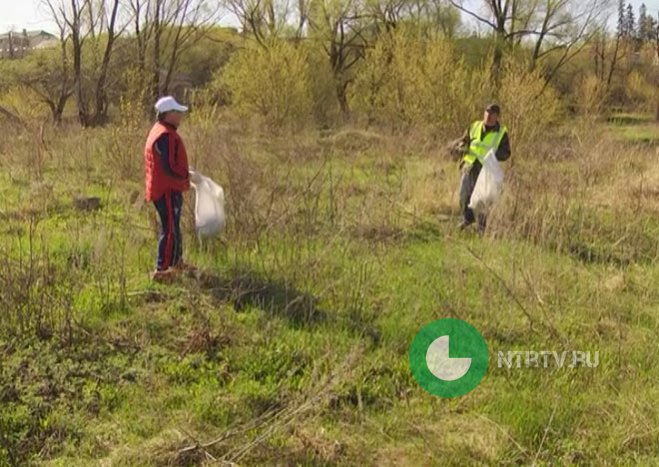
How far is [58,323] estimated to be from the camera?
3.85 meters

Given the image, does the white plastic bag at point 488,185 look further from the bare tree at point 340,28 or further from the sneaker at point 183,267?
the bare tree at point 340,28

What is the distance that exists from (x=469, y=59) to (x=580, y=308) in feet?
92.4

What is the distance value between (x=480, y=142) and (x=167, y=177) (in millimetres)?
3755

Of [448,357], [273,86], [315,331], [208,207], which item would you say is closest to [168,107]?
[208,207]

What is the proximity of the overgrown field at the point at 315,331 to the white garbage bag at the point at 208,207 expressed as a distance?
1.23ft

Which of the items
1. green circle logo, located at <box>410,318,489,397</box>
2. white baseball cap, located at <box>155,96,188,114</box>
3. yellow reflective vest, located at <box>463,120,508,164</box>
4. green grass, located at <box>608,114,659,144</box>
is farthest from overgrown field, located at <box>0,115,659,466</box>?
green grass, located at <box>608,114,659,144</box>

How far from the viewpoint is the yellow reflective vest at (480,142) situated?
6.50 meters

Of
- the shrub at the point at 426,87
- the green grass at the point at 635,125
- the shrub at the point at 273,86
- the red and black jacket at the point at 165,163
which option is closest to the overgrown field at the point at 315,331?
the red and black jacket at the point at 165,163

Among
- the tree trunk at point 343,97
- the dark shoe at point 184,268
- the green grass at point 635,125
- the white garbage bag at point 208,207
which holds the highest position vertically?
the tree trunk at point 343,97

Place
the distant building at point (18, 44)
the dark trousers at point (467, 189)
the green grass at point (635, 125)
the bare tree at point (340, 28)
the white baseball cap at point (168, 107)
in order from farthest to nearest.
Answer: the distant building at point (18, 44) < the bare tree at point (340, 28) < the green grass at point (635, 125) < the dark trousers at point (467, 189) < the white baseball cap at point (168, 107)

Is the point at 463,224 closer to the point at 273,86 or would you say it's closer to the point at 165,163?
the point at 165,163

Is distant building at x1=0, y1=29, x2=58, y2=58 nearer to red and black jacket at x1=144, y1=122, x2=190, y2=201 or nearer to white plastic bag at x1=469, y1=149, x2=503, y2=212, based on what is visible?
red and black jacket at x1=144, y1=122, x2=190, y2=201

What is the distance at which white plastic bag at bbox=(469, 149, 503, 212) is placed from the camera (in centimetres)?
617

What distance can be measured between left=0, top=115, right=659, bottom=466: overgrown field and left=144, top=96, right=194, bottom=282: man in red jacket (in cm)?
27
